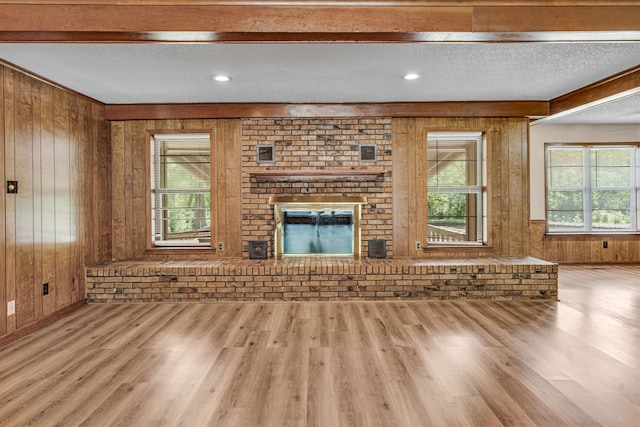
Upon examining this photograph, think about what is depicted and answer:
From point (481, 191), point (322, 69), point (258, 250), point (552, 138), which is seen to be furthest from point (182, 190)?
point (552, 138)

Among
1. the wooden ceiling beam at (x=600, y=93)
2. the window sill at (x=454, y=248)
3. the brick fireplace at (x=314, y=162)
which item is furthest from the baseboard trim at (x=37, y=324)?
the wooden ceiling beam at (x=600, y=93)

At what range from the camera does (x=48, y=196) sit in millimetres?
3711

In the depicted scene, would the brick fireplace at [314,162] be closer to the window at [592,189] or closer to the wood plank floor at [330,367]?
the wood plank floor at [330,367]

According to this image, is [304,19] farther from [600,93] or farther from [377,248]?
[600,93]

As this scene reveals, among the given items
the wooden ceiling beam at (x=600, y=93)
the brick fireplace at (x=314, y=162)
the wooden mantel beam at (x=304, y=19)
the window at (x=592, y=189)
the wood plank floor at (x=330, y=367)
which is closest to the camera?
the wood plank floor at (x=330, y=367)

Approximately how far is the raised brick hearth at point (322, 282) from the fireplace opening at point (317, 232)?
660 mm

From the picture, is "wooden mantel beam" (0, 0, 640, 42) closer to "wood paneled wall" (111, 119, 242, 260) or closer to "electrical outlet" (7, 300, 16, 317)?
"electrical outlet" (7, 300, 16, 317)

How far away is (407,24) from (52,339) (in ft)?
12.3

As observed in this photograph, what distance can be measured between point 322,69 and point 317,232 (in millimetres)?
2186

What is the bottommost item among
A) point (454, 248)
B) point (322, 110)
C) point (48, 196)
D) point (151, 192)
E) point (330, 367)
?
point (330, 367)

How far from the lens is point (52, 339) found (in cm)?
320

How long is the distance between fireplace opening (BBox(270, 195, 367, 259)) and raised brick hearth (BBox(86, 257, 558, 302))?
63 centimetres

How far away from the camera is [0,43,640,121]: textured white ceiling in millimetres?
3051

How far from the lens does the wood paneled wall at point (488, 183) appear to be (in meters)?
4.95
